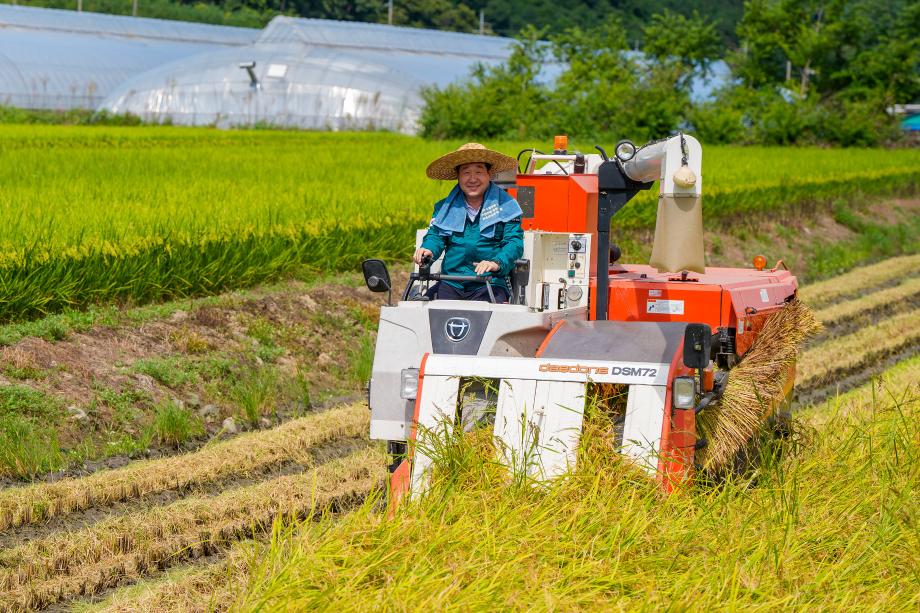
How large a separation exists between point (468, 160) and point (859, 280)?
12.2 meters

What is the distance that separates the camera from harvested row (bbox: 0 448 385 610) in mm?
6059

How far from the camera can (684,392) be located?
583 centimetres

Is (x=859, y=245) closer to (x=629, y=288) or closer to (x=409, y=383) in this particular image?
(x=629, y=288)

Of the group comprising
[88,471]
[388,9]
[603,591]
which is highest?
[388,9]

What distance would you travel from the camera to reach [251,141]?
3228cm

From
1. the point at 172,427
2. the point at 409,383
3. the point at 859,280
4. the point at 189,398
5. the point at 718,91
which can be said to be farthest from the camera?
the point at 718,91

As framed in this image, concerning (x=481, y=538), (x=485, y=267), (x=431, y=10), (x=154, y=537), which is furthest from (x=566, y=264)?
(x=431, y=10)

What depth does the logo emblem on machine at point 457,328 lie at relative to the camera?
257 inches

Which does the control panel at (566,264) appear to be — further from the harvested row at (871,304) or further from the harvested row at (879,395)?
the harvested row at (871,304)

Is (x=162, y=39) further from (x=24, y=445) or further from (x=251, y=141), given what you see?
(x=24, y=445)

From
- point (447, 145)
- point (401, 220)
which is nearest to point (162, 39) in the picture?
point (447, 145)

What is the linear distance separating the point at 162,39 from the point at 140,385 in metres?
53.3

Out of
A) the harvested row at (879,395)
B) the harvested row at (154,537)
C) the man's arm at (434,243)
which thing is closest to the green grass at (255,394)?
the harvested row at (154,537)

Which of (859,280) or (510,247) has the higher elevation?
(510,247)
